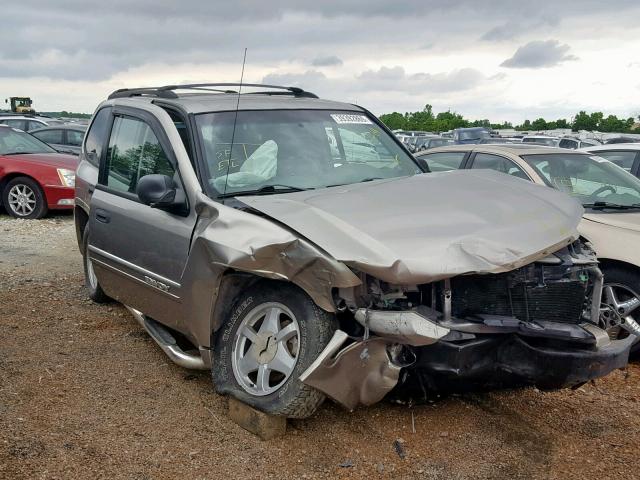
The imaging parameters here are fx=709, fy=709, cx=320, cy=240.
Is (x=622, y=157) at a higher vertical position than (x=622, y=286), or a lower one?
higher

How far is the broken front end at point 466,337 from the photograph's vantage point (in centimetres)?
338

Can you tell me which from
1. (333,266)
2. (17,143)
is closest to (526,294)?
(333,266)

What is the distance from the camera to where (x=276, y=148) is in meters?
4.64

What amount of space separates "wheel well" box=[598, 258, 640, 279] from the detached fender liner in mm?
1755

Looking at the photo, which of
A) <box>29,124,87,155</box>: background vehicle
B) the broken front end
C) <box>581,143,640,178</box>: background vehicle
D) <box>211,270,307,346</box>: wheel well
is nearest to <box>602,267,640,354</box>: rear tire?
the broken front end

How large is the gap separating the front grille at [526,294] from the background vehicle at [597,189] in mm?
1452

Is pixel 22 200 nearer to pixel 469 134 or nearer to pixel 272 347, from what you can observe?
pixel 272 347

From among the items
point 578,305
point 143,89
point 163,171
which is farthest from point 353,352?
point 143,89

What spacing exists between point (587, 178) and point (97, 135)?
4.33m

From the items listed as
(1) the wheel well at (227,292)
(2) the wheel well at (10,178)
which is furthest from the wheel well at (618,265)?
(2) the wheel well at (10,178)

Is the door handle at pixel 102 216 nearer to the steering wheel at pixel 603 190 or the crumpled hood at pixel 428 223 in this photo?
Result: the crumpled hood at pixel 428 223

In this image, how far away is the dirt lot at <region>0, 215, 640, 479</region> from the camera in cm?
355

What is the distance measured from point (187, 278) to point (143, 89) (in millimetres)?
2375

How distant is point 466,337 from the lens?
11.2 ft
